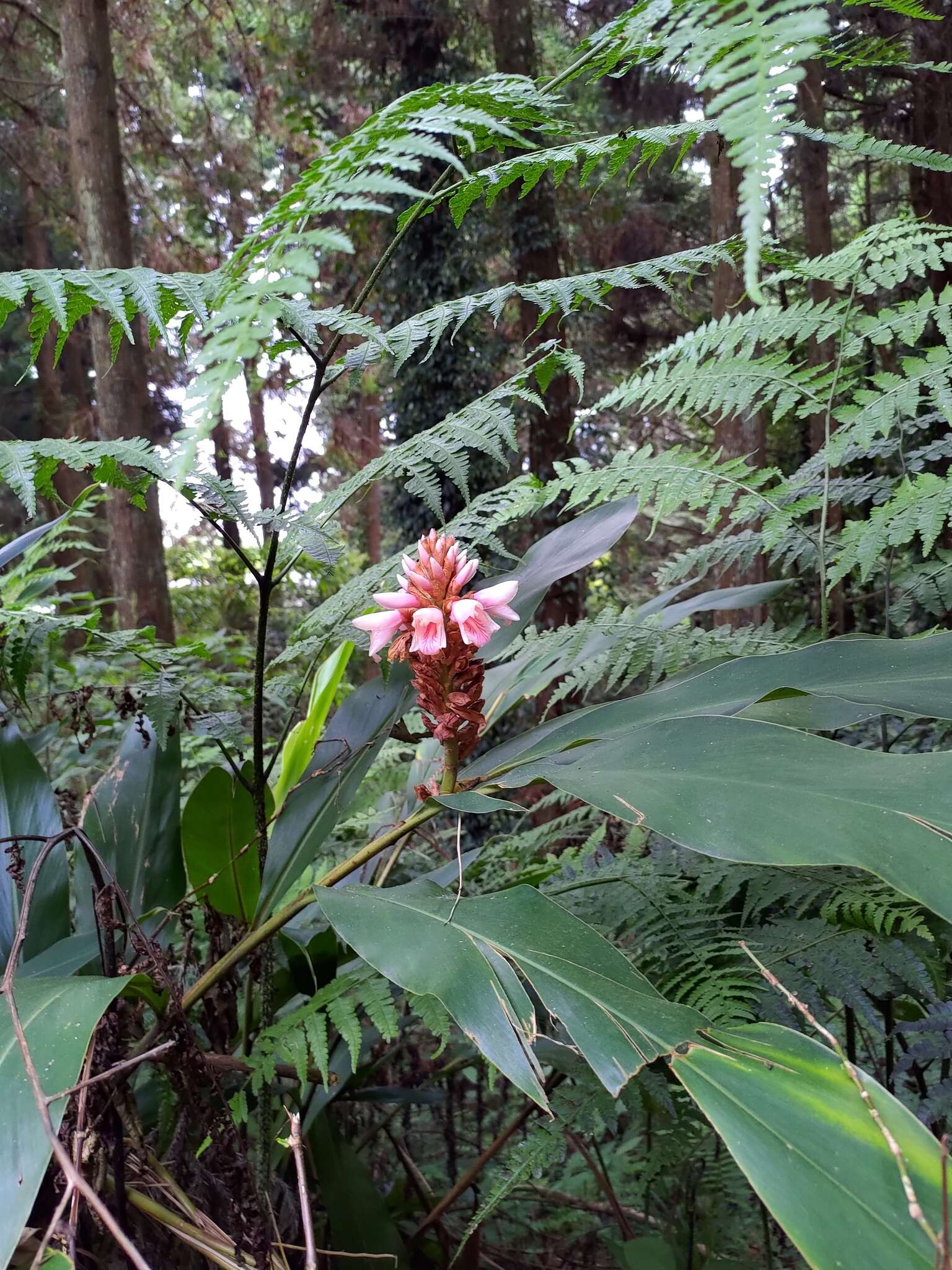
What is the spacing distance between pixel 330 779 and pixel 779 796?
512mm

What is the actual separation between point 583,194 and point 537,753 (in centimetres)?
713

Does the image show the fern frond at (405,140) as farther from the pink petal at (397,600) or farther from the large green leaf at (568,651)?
the large green leaf at (568,651)

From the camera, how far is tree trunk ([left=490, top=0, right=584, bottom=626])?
4.95 meters

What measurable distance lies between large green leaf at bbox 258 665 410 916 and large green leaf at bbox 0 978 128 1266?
0.23 meters

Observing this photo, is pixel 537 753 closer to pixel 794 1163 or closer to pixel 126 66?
pixel 794 1163

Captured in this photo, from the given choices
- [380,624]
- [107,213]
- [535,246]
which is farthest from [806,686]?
[535,246]

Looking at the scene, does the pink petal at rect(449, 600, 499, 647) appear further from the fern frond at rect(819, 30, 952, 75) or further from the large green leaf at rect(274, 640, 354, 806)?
the fern frond at rect(819, 30, 952, 75)

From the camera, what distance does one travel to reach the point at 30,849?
92cm

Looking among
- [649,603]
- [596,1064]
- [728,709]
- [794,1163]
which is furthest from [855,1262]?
[649,603]

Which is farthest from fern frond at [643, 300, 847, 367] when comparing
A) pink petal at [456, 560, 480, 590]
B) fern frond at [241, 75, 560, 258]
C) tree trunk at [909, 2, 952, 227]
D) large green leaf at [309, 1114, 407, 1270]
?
tree trunk at [909, 2, 952, 227]

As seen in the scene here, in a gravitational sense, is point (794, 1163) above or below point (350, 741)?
below

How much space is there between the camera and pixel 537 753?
711mm

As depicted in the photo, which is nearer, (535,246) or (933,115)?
(933,115)

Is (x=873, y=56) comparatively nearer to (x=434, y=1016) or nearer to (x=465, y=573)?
(x=465, y=573)
